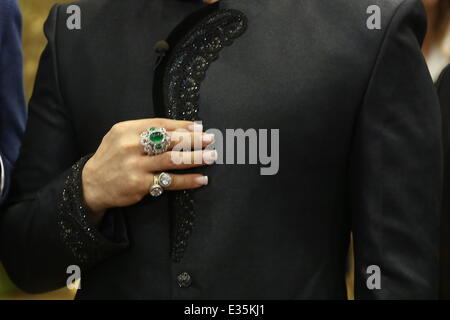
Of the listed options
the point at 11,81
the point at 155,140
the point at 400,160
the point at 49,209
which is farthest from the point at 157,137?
the point at 11,81

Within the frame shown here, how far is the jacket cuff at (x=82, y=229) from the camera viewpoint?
1.13m

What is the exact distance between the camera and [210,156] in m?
1.07

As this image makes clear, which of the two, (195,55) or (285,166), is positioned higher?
(195,55)

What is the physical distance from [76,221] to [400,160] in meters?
0.51

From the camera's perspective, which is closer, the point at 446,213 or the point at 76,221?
the point at 76,221

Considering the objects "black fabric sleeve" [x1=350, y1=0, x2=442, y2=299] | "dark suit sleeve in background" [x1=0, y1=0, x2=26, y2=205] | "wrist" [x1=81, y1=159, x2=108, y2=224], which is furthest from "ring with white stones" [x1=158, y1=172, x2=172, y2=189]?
"dark suit sleeve in background" [x1=0, y1=0, x2=26, y2=205]

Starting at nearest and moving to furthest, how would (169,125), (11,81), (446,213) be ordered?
(169,125), (446,213), (11,81)

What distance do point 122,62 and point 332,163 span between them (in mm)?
374

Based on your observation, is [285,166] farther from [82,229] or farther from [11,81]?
[11,81]

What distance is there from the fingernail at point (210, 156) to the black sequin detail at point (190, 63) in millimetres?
65

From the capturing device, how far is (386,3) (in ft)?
3.56

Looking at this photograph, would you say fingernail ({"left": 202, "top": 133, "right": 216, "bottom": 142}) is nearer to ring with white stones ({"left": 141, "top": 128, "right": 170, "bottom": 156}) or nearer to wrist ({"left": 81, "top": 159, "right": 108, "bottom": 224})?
ring with white stones ({"left": 141, "top": 128, "right": 170, "bottom": 156})

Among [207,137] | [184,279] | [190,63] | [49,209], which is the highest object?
[190,63]
